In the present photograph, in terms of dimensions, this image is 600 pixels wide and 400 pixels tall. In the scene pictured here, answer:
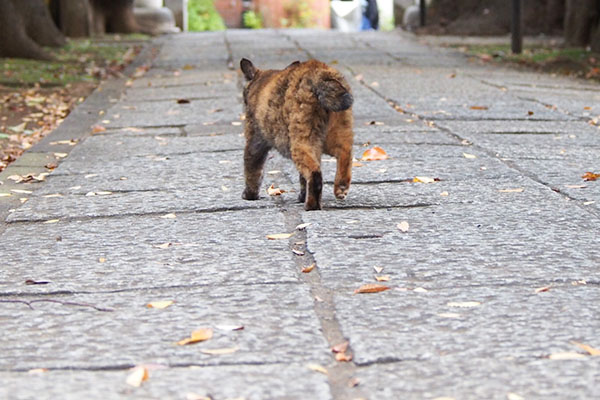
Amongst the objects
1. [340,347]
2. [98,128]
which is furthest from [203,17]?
[340,347]

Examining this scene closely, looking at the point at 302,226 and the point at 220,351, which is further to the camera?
the point at 302,226

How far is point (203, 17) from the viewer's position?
28.7 m

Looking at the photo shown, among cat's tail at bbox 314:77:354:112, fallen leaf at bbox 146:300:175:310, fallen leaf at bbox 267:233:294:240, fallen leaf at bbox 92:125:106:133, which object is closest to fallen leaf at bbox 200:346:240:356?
fallen leaf at bbox 146:300:175:310

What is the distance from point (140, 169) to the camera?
560 centimetres

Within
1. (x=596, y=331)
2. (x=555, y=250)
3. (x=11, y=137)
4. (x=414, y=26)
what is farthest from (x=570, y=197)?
(x=414, y=26)

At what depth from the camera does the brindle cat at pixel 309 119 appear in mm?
4031

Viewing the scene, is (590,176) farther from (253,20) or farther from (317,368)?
(253,20)

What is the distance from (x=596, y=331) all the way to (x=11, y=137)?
5.64m

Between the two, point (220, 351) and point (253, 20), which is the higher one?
point (220, 351)

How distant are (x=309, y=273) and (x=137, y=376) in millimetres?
1044

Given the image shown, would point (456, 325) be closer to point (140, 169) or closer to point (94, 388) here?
point (94, 388)

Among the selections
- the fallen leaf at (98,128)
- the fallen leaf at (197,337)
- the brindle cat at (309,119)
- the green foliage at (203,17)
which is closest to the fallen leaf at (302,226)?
the brindle cat at (309,119)

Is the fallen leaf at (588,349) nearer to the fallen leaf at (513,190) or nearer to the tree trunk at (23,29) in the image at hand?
the fallen leaf at (513,190)

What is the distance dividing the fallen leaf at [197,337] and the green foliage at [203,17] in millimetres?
25618
